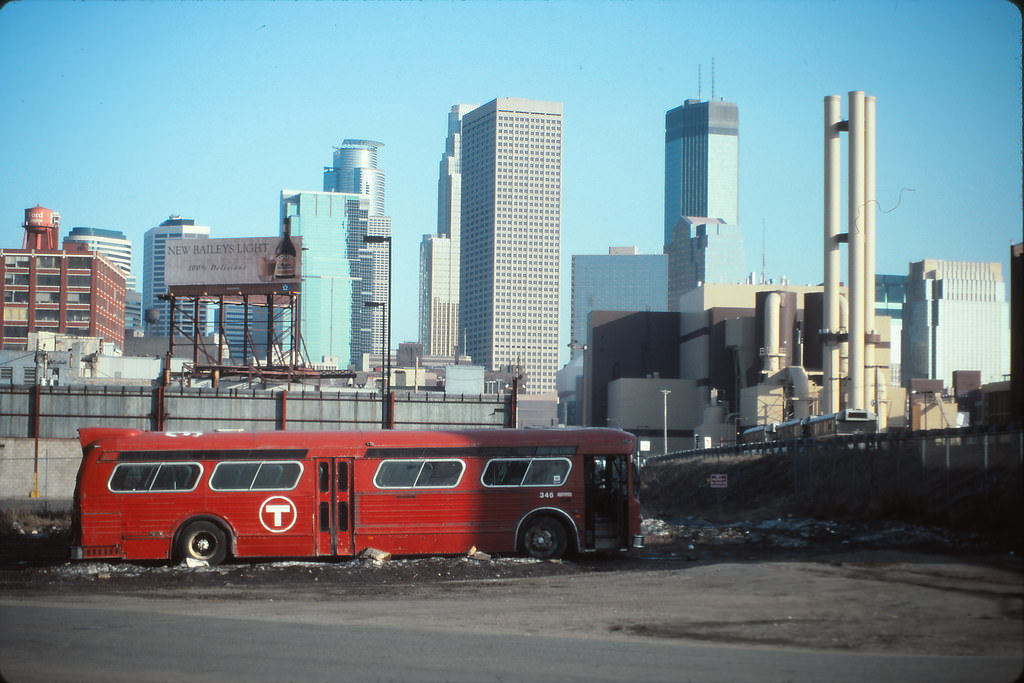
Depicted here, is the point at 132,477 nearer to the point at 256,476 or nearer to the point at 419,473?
the point at 256,476

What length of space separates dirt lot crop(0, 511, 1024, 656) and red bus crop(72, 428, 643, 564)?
2.01ft

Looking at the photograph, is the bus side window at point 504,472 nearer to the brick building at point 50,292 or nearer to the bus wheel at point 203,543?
the bus wheel at point 203,543

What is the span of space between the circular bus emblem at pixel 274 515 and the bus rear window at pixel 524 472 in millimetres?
4518

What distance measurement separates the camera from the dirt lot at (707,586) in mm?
14898

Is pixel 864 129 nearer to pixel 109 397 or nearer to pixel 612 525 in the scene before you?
pixel 109 397

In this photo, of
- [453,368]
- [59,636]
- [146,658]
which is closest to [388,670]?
[146,658]

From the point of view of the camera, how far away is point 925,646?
13.8m

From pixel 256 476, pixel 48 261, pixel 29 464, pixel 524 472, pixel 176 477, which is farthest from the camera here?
pixel 48 261

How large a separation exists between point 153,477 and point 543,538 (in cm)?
889

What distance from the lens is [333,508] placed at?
84.0ft

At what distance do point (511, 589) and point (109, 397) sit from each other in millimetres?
39091

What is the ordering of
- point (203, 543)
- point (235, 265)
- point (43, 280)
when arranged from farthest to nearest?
point (43, 280), point (235, 265), point (203, 543)

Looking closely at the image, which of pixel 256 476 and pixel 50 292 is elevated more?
pixel 50 292

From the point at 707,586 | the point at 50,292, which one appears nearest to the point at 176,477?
the point at 707,586
